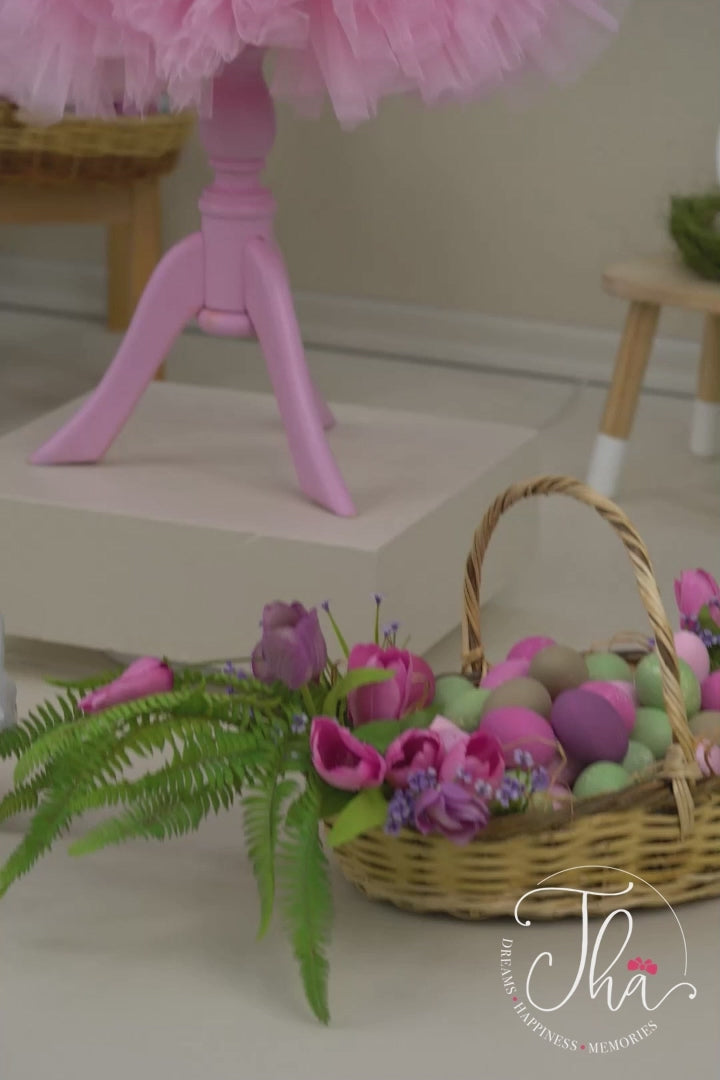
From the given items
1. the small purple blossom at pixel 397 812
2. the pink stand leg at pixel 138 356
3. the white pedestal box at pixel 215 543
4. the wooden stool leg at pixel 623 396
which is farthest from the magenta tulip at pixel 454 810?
the wooden stool leg at pixel 623 396

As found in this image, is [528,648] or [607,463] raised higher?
[528,648]

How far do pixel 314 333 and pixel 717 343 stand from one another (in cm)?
100

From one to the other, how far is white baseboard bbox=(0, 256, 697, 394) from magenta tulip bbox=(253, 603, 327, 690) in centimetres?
187

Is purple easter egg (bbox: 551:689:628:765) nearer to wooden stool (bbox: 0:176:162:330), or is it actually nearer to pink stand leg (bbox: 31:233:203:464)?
pink stand leg (bbox: 31:233:203:464)

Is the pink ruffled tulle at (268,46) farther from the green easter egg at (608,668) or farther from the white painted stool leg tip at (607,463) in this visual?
the white painted stool leg tip at (607,463)

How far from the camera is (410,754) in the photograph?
1117mm

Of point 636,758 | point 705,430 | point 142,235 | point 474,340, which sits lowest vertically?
point 474,340

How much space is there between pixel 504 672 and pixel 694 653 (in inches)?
5.9

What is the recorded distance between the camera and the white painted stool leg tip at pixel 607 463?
2.26 meters

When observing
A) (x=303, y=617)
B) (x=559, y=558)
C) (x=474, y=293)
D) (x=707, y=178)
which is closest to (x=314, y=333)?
(x=474, y=293)

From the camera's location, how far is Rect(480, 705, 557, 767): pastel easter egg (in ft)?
3.83

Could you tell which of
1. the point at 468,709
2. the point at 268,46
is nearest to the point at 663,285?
the point at 268,46

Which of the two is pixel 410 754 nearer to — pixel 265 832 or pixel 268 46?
pixel 265 832

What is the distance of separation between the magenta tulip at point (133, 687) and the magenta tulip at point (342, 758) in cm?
15
